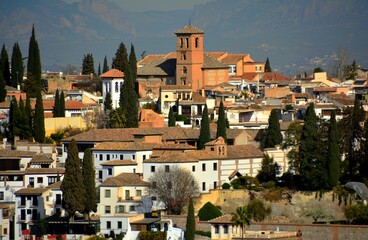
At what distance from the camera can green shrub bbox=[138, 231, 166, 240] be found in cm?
6253

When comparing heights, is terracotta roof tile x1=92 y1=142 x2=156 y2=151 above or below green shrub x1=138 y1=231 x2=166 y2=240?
above

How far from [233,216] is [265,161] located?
10596 mm

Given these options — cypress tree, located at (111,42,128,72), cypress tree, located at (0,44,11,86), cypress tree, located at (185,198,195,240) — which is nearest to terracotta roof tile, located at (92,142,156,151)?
cypress tree, located at (185,198,195,240)

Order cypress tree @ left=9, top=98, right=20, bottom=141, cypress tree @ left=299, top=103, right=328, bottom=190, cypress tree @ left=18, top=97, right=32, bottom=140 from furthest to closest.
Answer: cypress tree @ left=18, top=97, right=32, bottom=140 → cypress tree @ left=9, top=98, right=20, bottom=141 → cypress tree @ left=299, top=103, right=328, bottom=190

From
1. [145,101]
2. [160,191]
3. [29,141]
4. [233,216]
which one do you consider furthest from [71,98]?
[233,216]

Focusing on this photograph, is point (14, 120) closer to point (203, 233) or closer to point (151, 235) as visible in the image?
point (151, 235)

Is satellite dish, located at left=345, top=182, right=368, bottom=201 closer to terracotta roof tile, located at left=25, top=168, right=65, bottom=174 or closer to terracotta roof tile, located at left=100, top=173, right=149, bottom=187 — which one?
terracotta roof tile, located at left=100, top=173, right=149, bottom=187

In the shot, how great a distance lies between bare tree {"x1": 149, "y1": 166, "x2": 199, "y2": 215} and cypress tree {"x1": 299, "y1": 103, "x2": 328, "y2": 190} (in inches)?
225

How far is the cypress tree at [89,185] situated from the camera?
6562cm

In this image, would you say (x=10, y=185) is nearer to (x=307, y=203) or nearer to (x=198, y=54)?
(x=307, y=203)

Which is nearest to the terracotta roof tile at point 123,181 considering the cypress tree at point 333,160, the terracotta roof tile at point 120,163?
the terracotta roof tile at point 120,163

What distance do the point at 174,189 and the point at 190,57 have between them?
1168 inches

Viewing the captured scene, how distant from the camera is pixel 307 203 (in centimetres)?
6631

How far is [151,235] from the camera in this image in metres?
62.8
